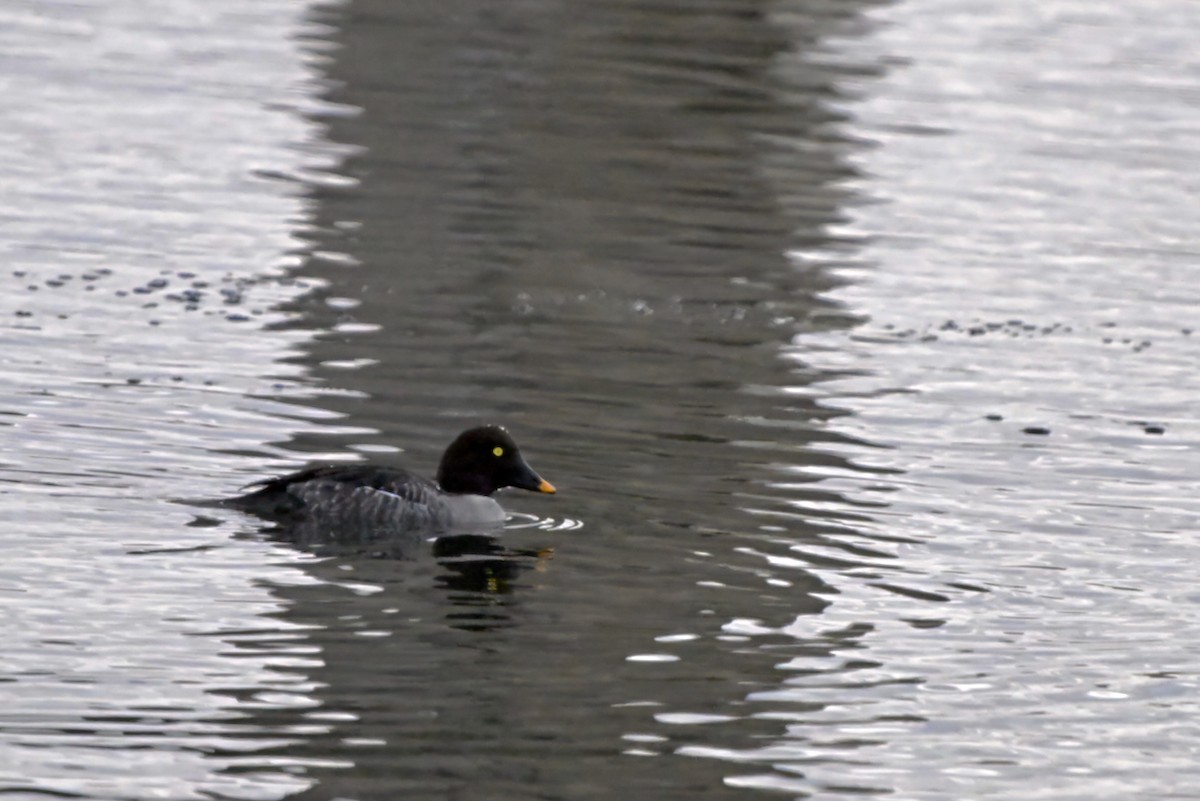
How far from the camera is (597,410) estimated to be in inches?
592

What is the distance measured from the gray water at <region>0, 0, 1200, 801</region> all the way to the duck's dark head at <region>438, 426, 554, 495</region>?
33 cm

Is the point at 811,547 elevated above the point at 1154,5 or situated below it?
below

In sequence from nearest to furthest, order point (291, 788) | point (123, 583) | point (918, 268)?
point (291, 788)
point (123, 583)
point (918, 268)

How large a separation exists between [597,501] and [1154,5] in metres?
27.8

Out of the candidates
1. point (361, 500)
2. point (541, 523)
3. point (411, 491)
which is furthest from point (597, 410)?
point (361, 500)

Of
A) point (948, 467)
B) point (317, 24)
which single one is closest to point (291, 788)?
point (948, 467)

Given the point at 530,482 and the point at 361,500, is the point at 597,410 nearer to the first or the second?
the point at 530,482

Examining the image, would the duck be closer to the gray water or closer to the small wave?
the small wave

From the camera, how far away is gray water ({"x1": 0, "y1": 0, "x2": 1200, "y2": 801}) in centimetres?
932

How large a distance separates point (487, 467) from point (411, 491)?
2.07ft

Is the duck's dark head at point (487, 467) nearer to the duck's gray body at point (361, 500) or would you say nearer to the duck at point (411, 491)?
the duck at point (411, 491)

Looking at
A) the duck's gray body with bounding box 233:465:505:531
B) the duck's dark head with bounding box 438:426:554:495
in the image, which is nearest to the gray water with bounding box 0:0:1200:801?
the duck's gray body with bounding box 233:465:505:531

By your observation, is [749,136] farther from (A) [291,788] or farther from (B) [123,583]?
(A) [291,788]

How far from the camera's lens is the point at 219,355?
1570cm
